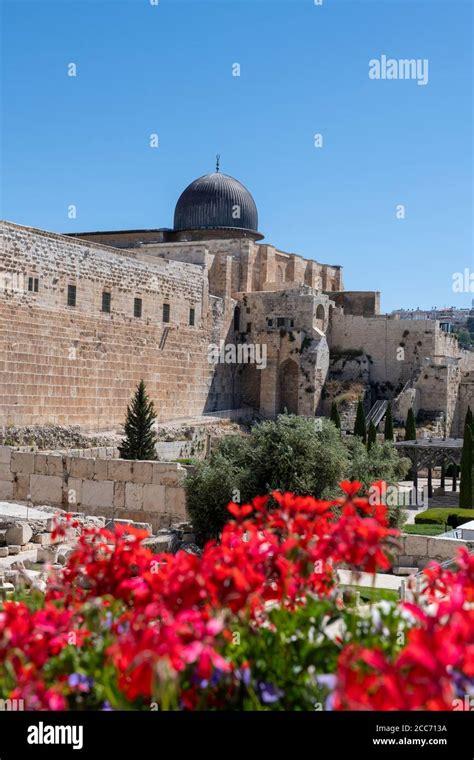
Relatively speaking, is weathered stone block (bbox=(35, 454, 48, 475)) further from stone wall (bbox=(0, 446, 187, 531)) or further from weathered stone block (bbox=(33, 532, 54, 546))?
weathered stone block (bbox=(33, 532, 54, 546))

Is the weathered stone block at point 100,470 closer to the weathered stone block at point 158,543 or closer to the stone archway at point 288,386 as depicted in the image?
the weathered stone block at point 158,543

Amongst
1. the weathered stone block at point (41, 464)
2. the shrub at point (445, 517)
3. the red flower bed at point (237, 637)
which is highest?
the red flower bed at point (237, 637)

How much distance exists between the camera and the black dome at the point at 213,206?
116ft

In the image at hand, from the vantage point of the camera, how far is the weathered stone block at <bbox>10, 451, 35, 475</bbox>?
1370cm

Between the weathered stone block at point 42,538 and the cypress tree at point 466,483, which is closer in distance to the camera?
the weathered stone block at point 42,538

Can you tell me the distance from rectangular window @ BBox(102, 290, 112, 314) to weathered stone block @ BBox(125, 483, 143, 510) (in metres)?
11.4

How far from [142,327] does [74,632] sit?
73.9ft

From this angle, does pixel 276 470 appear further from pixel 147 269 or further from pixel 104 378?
pixel 147 269

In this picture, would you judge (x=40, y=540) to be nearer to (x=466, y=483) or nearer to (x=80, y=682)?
(x=80, y=682)

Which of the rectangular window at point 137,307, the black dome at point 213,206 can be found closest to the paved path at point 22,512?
the rectangular window at point 137,307

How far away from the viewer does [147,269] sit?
25.8m

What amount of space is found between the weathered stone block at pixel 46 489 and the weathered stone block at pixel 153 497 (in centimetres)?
147

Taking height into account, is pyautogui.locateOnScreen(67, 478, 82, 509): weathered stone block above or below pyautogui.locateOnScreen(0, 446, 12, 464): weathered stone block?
below

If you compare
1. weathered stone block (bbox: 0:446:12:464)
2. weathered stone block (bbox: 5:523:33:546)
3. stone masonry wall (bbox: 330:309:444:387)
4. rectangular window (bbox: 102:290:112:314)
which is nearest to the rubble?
weathered stone block (bbox: 5:523:33:546)
